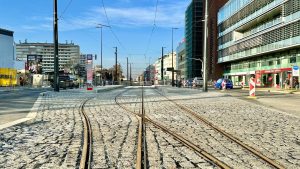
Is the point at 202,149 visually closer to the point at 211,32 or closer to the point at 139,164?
the point at 139,164

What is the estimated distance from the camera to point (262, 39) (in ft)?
200

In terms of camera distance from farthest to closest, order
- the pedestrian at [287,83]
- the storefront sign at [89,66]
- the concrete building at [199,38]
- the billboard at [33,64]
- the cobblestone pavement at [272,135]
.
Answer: the concrete building at [199,38] → the billboard at [33,64] → the pedestrian at [287,83] → the storefront sign at [89,66] → the cobblestone pavement at [272,135]

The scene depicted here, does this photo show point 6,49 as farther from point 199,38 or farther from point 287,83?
point 287,83

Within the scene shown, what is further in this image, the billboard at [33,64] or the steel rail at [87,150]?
the billboard at [33,64]

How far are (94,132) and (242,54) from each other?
66.8 meters

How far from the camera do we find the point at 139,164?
17.5 ft

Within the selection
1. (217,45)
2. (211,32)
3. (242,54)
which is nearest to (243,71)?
(242,54)

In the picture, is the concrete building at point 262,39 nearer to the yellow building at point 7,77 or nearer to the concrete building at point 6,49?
the yellow building at point 7,77

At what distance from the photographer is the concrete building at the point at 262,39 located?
5069cm

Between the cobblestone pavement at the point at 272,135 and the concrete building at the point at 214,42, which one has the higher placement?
the concrete building at the point at 214,42

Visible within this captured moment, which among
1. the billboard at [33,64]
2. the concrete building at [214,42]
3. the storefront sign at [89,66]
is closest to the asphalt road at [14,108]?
the storefront sign at [89,66]

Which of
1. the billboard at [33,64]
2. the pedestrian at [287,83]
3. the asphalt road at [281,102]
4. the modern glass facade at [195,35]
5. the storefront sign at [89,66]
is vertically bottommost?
the asphalt road at [281,102]

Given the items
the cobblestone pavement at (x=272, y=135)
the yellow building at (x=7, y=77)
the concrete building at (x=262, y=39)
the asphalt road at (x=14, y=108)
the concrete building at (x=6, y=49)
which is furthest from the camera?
the concrete building at (x=6, y=49)

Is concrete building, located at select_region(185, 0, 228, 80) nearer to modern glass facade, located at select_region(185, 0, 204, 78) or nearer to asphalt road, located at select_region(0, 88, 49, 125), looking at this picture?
modern glass facade, located at select_region(185, 0, 204, 78)
